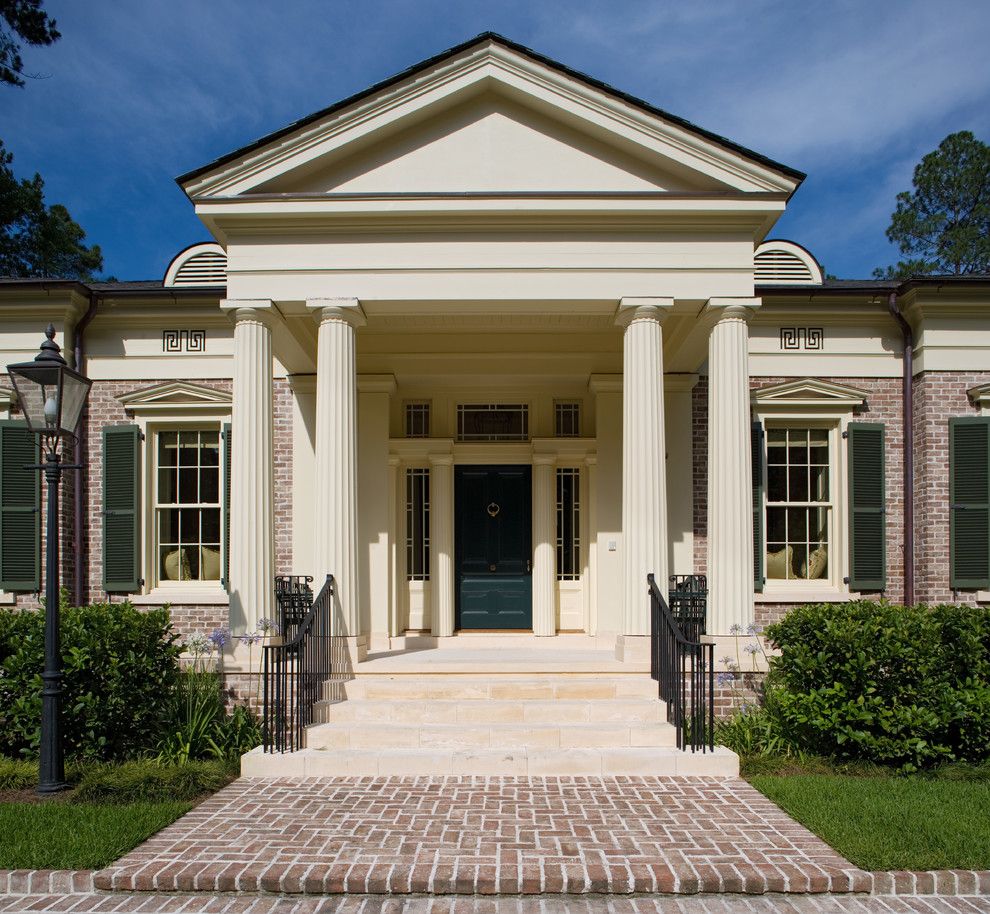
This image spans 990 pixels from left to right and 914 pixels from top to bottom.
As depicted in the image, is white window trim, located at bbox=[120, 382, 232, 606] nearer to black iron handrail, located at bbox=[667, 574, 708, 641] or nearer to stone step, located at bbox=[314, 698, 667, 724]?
stone step, located at bbox=[314, 698, 667, 724]

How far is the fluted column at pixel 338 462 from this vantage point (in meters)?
8.28

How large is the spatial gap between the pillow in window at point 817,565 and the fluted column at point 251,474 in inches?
276

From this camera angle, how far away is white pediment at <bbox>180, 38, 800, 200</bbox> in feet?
27.5

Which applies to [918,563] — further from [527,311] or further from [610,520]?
[527,311]

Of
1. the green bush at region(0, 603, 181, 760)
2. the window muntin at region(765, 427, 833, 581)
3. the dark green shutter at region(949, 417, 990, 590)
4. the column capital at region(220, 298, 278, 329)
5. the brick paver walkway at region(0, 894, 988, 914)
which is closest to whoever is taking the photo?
the brick paver walkway at region(0, 894, 988, 914)

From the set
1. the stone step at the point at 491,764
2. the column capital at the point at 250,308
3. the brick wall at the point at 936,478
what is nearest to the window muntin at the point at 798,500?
the brick wall at the point at 936,478

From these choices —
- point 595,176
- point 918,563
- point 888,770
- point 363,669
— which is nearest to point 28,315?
point 363,669

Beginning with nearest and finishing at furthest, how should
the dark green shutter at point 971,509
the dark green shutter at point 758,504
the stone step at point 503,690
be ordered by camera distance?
the stone step at point 503,690, the dark green shutter at point 971,509, the dark green shutter at point 758,504

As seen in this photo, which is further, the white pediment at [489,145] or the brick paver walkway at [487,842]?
the white pediment at [489,145]

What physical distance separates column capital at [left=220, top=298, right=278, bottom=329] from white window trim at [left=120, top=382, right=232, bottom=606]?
2594 mm

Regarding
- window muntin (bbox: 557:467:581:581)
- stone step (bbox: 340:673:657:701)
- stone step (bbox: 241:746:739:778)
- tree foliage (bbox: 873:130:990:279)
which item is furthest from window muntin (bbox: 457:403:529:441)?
tree foliage (bbox: 873:130:990:279)

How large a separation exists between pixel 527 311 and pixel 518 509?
3328 mm

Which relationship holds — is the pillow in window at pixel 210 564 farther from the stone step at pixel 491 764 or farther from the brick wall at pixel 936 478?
the brick wall at pixel 936 478

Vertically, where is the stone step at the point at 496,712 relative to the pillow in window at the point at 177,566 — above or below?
below
